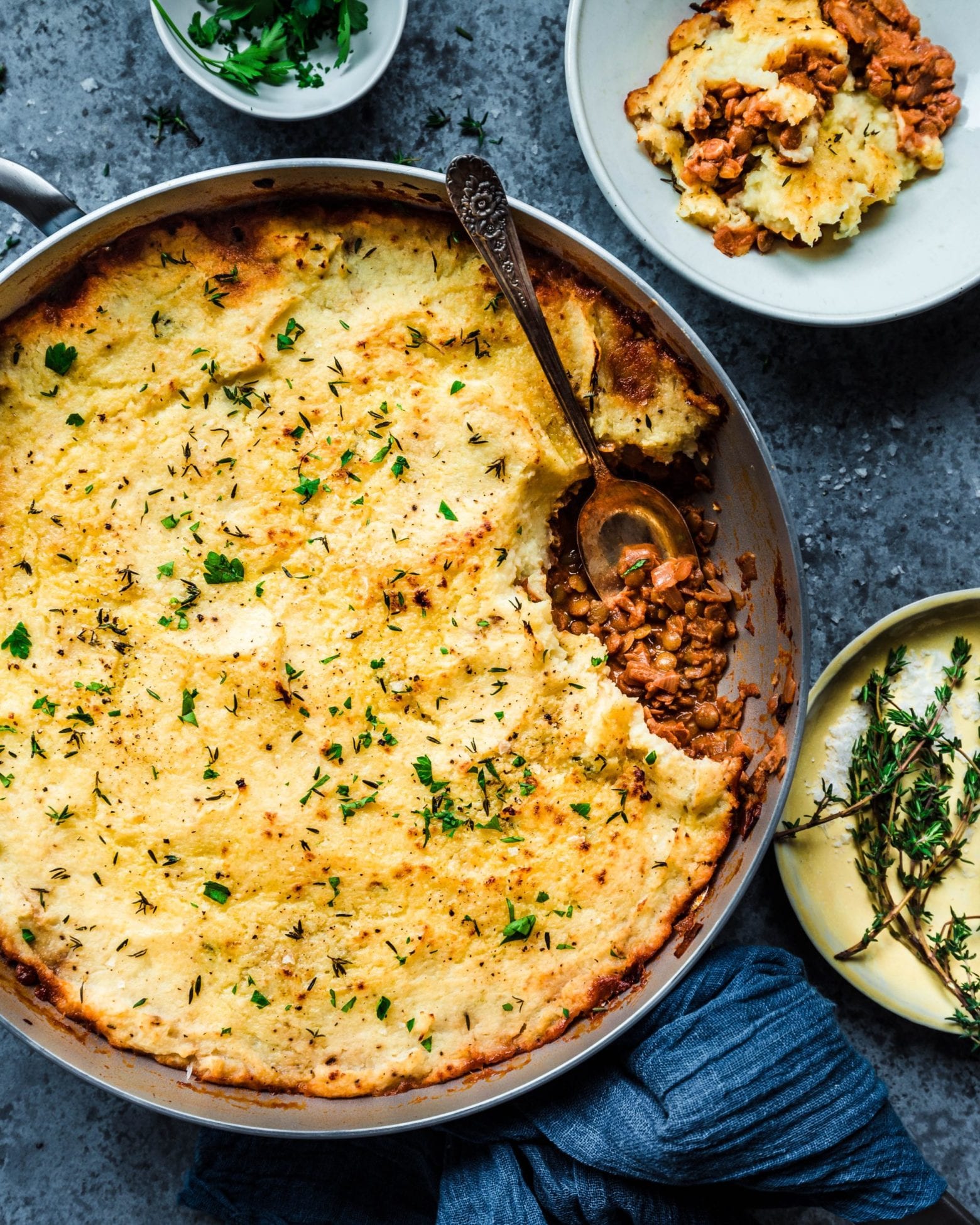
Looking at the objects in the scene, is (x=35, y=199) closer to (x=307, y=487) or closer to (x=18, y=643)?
(x=307, y=487)

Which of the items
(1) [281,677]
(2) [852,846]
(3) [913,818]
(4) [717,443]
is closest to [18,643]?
(1) [281,677]

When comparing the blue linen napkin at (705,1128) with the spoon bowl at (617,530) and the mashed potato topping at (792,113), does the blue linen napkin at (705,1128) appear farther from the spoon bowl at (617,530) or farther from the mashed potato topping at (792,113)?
the mashed potato topping at (792,113)

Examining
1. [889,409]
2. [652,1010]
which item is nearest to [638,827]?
[652,1010]

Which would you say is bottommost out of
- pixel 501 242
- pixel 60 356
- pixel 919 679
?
pixel 919 679

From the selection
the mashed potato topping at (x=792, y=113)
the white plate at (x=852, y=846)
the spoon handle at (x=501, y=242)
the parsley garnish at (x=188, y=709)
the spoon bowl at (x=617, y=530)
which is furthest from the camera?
the white plate at (x=852, y=846)

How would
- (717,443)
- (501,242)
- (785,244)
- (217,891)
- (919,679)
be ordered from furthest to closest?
(919,679) → (785,244) → (717,443) → (217,891) → (501,242)

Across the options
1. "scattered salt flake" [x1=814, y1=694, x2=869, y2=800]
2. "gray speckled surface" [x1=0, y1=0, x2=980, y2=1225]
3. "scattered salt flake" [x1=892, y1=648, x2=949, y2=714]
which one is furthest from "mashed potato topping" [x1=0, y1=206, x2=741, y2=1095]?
"scattered salt flake" [x1=892, y1=648, x2=949, y2=714]

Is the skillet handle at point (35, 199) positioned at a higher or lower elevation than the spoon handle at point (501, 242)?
higher

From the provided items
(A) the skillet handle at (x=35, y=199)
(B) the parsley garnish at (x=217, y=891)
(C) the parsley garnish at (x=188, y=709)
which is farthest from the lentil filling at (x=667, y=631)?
(A) the skillet handle at (x=35, y=199)
